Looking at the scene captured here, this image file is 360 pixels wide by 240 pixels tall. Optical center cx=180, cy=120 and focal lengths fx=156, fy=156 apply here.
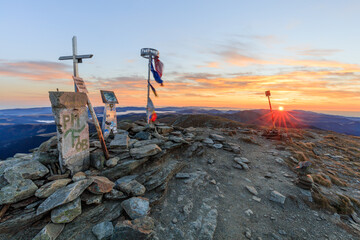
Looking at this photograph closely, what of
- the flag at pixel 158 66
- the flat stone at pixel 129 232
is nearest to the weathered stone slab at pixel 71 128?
the flat stone at pixel 129 232

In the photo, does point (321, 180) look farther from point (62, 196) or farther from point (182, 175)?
point (62, 196)

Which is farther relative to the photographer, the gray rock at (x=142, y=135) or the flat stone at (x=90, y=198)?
the gray rock at (x=142, y=135)

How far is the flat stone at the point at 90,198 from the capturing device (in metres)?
5.44

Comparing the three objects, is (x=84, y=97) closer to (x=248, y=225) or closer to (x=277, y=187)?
(x=248, y=225)

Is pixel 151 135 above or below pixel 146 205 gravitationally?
above

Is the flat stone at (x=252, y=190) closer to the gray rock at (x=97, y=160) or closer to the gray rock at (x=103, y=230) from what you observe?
the gray rock at (x=103, y=230)

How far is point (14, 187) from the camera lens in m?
5.02

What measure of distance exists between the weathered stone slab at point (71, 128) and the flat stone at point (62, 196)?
135 cm

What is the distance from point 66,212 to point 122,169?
264 centimetres

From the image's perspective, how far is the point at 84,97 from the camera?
7105 mm

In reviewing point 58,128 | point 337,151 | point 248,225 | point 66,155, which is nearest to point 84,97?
point 58,128

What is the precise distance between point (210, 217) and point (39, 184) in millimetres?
6458

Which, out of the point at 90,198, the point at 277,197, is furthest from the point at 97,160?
the point at 277,197

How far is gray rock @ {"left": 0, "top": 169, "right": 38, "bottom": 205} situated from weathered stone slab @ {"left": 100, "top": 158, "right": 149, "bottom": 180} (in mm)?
2308
